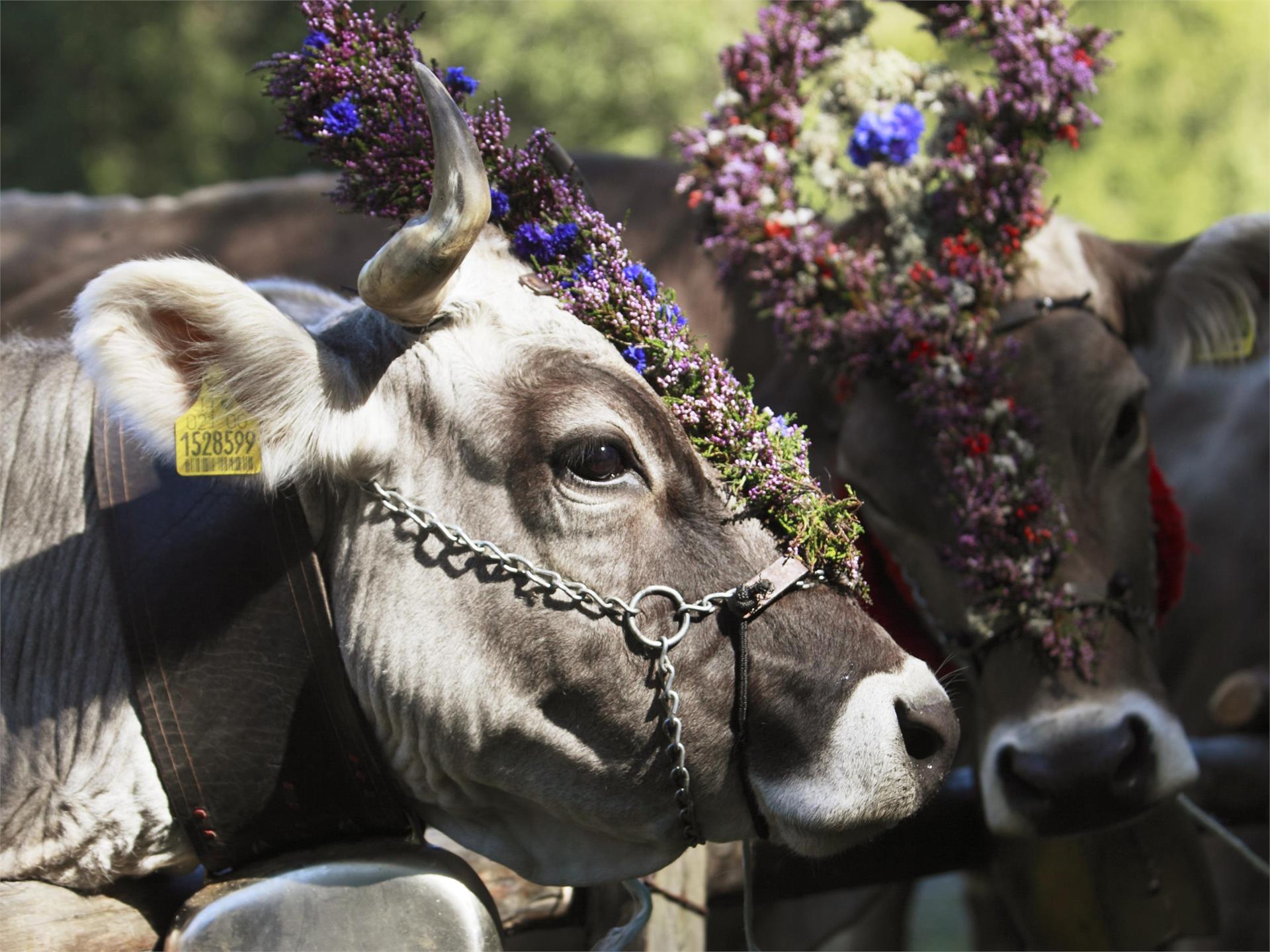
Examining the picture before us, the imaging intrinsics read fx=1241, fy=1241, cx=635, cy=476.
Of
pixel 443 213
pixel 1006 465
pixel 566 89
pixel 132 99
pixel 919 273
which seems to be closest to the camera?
pixel 443 213

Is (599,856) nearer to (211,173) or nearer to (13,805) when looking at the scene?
(13,805)

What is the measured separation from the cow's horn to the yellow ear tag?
0.34 m

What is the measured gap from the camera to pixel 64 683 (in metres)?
2.21

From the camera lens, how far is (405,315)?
2.12 metres

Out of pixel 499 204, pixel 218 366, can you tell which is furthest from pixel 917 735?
pixel 218 366

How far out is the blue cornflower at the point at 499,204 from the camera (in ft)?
7.60

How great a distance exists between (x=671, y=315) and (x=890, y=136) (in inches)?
63.6

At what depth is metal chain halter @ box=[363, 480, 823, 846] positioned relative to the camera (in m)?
2.08

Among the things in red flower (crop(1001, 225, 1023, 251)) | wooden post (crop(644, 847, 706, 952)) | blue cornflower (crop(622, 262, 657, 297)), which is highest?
red flower (crop(1001, 225, 1023, 251))

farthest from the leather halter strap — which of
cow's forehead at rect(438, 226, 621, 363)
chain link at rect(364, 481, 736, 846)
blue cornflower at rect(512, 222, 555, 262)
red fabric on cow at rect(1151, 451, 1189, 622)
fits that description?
red fabric on cow at rect(1151, 451, 1189, 622)

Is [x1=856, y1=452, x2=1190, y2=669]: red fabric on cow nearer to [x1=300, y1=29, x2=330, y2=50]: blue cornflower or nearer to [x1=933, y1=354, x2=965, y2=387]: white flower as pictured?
[x1=933, y1=354, x2=965, y2=387]: white flower

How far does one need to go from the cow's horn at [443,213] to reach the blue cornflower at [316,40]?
1.39ft

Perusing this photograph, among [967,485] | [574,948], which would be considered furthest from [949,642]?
[574,948]

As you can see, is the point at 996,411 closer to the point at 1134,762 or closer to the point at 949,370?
the point at 949,370
